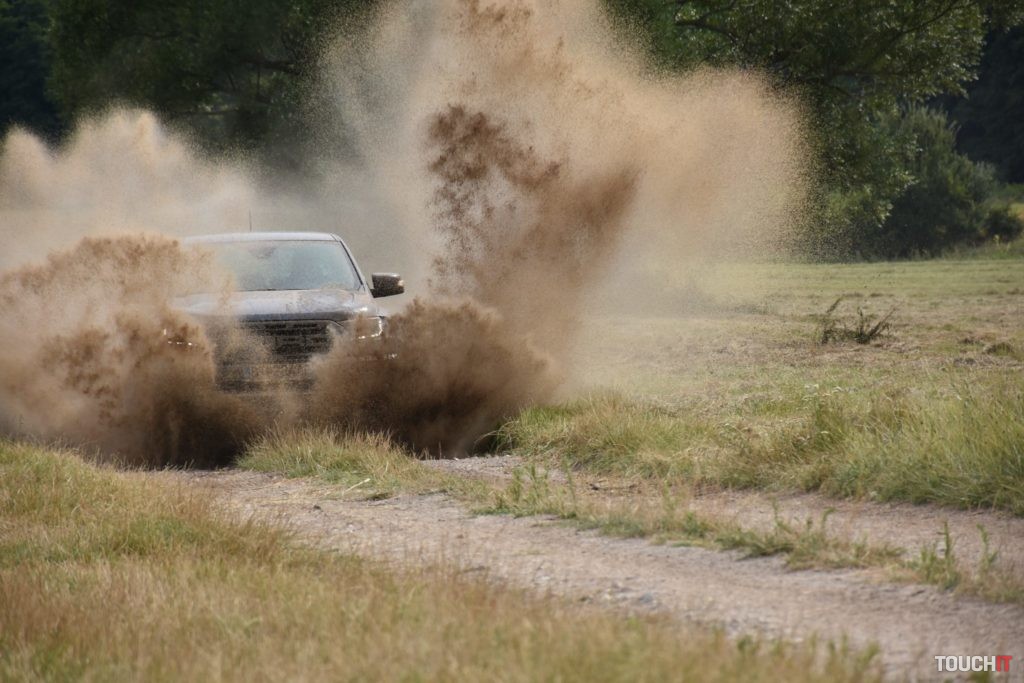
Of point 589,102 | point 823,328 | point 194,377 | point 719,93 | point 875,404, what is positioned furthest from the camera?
point 719,93

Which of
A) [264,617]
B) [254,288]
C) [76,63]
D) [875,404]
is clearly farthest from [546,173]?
[76,63]

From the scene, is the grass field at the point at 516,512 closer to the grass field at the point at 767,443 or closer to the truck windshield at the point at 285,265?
the grass field at the point at 767,443

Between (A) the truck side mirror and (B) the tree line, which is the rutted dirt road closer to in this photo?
(A) the truck side mirror

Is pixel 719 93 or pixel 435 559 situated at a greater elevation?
pixel 719 93

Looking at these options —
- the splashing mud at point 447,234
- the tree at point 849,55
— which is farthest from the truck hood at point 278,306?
the tree at point 849,55

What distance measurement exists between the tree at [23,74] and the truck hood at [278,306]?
54020mm

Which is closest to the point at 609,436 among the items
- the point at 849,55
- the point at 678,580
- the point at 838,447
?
the point at 838,447

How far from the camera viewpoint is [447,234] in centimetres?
1535

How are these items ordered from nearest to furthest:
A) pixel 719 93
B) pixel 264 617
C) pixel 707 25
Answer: pixel 264 617 < pixel 719 93 < pixel 707 25

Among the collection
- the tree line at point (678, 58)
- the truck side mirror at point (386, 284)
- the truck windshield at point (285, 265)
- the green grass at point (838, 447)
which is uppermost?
the tree line at point (678, 58)

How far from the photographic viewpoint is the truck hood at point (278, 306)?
1186 cm

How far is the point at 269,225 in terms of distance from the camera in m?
33.7

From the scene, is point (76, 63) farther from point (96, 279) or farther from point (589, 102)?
point (96, 279)

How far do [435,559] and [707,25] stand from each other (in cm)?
2546
